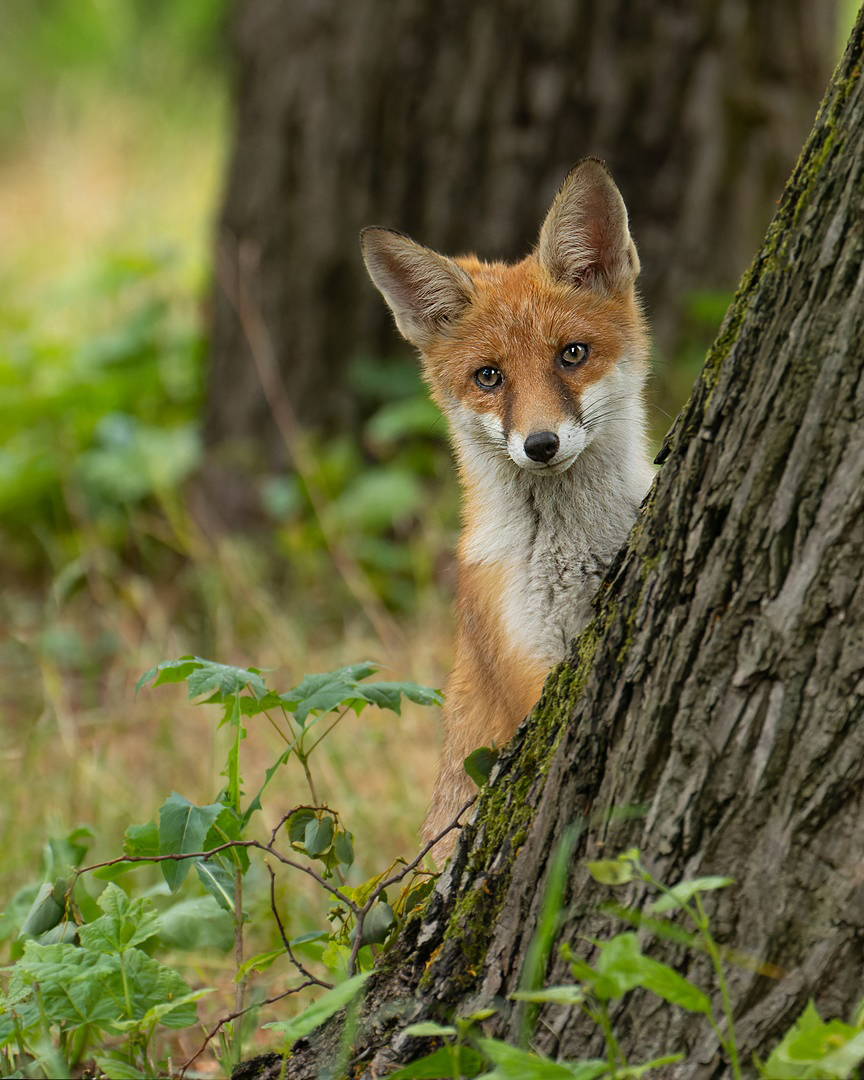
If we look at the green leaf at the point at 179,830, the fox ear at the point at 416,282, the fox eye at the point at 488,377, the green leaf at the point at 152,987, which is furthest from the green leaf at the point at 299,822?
the fox ear at the point at 416,282

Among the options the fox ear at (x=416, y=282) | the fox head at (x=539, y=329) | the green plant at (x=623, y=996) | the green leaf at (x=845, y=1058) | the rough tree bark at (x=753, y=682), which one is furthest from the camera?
the fox ear at (x=416, y=282)

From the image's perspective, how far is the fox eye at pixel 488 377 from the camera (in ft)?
12.8

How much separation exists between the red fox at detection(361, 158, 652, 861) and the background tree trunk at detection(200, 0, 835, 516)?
9.07 ft

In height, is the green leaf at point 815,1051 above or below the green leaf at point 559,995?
below

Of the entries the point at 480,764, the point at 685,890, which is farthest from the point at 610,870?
the point at 480,764

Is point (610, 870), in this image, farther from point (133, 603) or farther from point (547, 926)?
point (133, 603)

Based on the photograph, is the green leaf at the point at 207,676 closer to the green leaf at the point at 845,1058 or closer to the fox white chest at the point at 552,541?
the fox white chest at the point at 552,541

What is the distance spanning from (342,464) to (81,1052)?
460cm

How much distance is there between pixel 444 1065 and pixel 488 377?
2.40m

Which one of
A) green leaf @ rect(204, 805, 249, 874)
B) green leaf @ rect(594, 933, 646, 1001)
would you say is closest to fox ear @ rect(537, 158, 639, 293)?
green leaf @ rect(204, 805, 249, 874)

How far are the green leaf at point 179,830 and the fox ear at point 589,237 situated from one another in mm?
2275

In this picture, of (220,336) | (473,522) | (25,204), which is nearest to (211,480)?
(220,336)

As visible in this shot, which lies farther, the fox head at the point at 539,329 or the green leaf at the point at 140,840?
the fox head at the point at 539,329

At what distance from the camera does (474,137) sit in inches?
268
